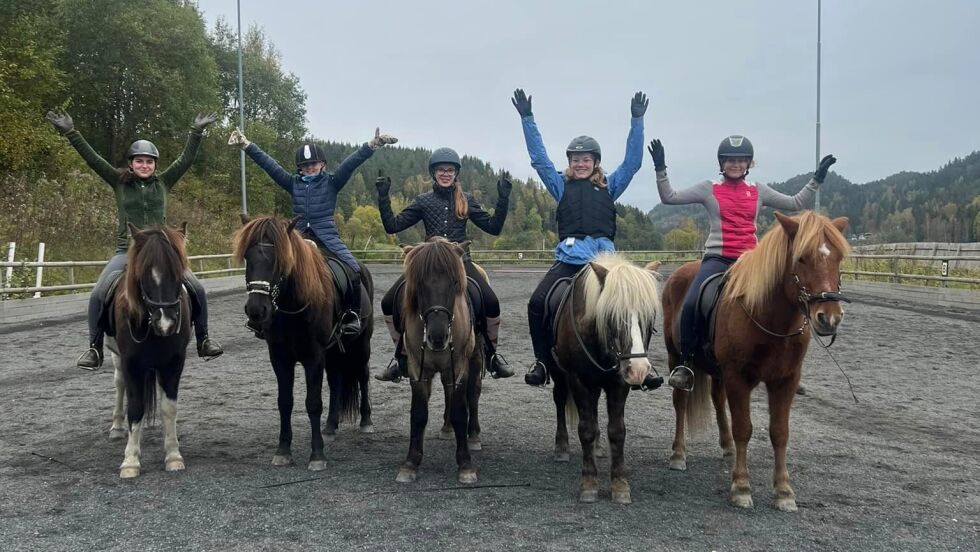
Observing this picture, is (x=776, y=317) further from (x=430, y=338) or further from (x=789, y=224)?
(x=430, y=338)

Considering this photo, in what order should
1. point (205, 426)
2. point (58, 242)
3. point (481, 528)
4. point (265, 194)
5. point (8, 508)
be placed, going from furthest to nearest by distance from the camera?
point (265, 194) → point (58, 242) → point (205, 426) → point (8, 508) → point (481, 528)

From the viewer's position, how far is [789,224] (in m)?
4.50

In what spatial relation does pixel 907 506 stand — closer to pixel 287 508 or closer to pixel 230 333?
pixel 287 508

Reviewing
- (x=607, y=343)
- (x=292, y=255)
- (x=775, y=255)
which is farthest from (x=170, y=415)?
(x=775, y=255)

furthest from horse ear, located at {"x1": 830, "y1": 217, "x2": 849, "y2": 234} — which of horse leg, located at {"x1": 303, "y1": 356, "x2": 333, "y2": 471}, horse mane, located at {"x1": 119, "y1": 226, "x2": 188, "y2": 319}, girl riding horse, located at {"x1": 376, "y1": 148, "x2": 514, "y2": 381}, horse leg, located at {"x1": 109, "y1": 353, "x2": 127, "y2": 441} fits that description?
horse leg, located at {"x1": 109, "y1": 353, "x2": 127, "y2": 441}

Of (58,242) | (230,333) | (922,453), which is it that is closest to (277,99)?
(58,242)

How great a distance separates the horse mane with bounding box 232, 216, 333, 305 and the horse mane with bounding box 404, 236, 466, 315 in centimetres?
100

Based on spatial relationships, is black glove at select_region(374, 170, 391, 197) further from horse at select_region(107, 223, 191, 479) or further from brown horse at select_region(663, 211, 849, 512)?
brown horse at select_region(663, 211, 849, 512)

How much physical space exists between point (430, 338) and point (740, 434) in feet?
7.81

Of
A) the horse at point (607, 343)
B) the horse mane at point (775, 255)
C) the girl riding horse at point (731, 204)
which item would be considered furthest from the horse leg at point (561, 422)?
the horse mane at point (775, 255)

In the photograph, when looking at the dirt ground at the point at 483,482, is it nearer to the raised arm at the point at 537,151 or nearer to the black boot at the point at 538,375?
the black boot at the point at 538,375

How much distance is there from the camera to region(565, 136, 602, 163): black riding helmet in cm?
582

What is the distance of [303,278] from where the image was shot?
18.5ft

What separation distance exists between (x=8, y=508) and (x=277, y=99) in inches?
1852
